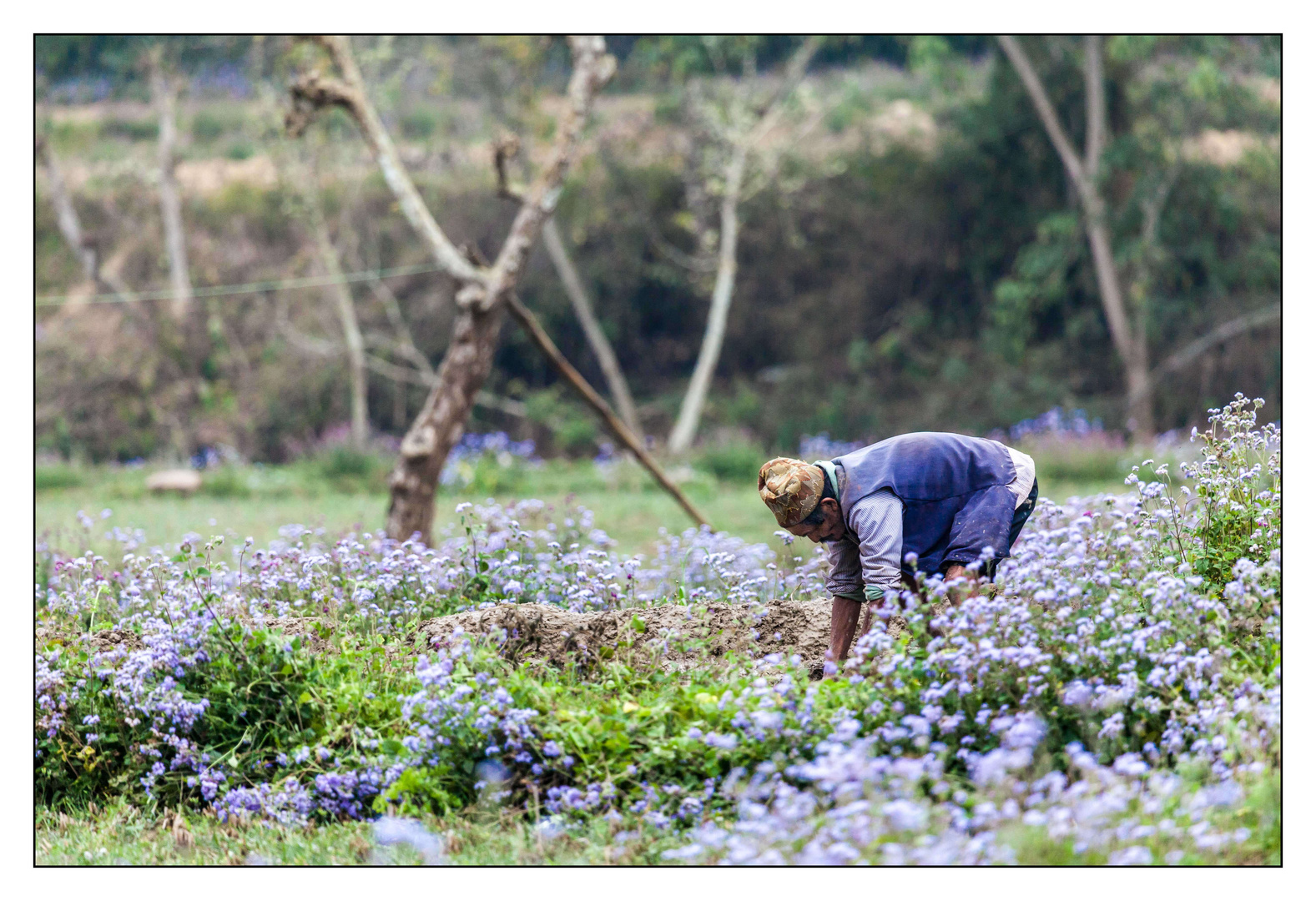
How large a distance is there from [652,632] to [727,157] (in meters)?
12.7

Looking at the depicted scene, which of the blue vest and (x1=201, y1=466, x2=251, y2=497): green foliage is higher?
the blue vest

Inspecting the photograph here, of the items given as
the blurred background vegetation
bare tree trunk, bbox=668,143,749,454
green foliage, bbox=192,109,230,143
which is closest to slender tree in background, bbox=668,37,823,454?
bare tree trunk, bbox=668,143,749,454

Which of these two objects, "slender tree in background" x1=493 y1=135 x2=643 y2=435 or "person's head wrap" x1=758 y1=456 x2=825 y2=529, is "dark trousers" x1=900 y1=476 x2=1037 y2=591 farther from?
"slender tree in background" x1=493 y1=135 x2=643 y2=435

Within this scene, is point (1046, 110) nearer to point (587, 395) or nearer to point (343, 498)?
point (343, 498)

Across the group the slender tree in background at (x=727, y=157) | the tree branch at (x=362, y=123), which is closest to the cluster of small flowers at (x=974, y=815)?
the tree branch at (x=362, y=123)

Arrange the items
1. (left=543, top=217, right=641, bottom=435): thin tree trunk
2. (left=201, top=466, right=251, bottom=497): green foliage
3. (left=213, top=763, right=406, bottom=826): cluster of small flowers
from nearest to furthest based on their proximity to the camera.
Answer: (left=213, top=763, right=406, bottom=826): cluster of small flowers → (left=201, top=466, right=251, bottom=497): green foliage → (left=543, top=217, right=641, bottom=435): thin tree trunk

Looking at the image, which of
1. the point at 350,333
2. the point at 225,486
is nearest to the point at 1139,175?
the point at 350,333

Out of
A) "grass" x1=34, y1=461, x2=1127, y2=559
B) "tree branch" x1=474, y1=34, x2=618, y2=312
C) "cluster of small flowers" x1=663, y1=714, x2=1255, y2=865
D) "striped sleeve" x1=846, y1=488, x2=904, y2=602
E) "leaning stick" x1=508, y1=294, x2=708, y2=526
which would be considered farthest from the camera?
"grass" x1=34, y1=461, x2=1127, y2=559

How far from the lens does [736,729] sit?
357cm

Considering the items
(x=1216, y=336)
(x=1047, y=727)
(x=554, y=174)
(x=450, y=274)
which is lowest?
(x=1047, y=727)

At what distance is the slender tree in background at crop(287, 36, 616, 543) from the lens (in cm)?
732

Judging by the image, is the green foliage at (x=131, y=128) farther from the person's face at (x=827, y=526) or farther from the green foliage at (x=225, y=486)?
the person's face at (x=827, y=526)
